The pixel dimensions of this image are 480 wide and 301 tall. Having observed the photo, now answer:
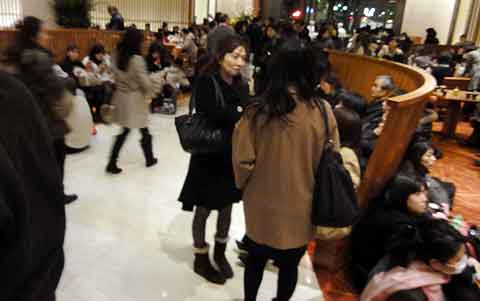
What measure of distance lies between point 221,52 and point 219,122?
35cm

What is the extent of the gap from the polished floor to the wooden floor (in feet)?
0.39

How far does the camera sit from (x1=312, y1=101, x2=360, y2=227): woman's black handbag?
1586 mm

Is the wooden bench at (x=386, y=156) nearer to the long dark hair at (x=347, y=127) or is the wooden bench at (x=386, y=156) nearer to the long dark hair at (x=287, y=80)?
the long dark hair at (x=347, y=127)

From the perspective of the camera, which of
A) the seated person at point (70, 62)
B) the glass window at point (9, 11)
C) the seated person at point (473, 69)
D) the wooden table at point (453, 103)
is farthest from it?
the glass window at point (9, 11)

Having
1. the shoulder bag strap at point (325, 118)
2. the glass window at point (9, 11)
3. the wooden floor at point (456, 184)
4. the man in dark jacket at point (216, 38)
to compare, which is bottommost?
the wooden floor at point (456, 184)

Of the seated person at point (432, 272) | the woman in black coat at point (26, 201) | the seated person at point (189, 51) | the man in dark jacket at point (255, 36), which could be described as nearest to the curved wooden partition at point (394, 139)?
the seated person at point (432, 272)

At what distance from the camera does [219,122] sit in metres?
2.06

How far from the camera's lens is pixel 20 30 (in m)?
2.83

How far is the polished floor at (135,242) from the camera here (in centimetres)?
228

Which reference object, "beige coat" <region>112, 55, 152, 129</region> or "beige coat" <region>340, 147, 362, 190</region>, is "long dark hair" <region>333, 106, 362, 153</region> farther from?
"beige coat" <region>112, 55, 152, 129</region>

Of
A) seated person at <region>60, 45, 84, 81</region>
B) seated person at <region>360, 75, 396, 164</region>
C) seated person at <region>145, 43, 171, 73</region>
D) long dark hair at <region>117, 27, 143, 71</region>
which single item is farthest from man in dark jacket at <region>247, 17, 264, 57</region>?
long dark hair at <region>117, 27, 143, 71</region>

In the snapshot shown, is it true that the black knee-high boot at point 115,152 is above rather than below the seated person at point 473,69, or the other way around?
below

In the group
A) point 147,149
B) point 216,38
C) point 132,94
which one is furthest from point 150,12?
point 216,38

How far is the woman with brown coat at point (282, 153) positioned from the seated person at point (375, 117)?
1605 millimetres
